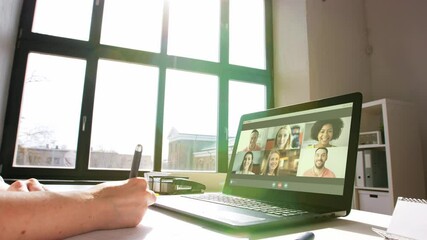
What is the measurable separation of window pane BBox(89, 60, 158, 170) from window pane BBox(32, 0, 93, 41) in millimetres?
332

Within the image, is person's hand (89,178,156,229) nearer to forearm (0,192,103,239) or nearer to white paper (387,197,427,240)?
forearm (0,192,103,239)

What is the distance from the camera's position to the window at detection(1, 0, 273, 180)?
6.97 ft

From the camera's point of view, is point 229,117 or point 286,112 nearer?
point 286,112

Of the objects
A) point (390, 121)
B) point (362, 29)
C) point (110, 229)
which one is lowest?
point (110, 229)

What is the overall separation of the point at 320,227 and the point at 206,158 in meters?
2.09

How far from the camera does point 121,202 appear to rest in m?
0.53

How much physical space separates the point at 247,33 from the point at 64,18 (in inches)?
70.2

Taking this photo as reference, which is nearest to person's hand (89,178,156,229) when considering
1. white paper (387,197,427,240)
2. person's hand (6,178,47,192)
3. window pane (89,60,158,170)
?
person's hand (6,178,47,192)

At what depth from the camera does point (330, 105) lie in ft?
2.37

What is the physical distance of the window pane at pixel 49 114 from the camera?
2.08 meters

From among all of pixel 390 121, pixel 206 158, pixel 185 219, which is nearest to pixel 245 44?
pixel 206 158

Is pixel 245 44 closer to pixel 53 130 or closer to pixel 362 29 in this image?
pixel 362 29

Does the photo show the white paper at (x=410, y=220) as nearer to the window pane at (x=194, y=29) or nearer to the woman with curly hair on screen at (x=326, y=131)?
the woman with curly hair on screen at (x=326, y=131)

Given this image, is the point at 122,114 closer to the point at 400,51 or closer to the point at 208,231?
the point at 208,231
